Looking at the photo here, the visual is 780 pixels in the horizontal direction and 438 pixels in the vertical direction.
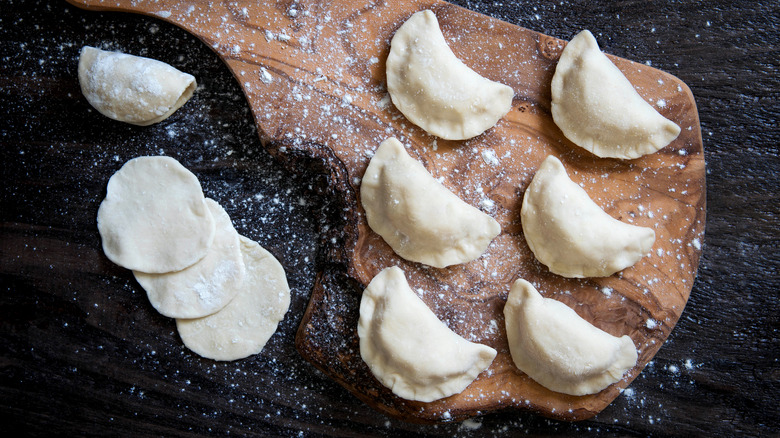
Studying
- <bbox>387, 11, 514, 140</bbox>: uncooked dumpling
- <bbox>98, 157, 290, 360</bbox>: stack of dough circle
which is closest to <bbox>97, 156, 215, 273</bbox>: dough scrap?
<bbox>98, 157, 290, 360</bbox>: stack of dough circle

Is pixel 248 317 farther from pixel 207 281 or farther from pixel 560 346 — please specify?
pixel 560 346

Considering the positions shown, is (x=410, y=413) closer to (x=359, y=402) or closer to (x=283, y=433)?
(x=359, y=402)

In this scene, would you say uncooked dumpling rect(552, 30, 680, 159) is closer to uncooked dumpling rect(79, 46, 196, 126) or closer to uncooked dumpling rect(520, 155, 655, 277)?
uncooked dumpling rect(520, 155, 655, 277)

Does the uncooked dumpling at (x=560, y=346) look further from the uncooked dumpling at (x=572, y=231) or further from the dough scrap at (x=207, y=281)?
the dough scrap at (x=207, y=281)

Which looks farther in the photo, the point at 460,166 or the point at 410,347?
the point at 460,166

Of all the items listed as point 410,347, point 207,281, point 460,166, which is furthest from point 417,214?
point 207,281

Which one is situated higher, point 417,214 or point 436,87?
point 436,87

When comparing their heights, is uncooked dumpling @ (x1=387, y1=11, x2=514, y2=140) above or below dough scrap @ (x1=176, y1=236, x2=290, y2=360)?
above
